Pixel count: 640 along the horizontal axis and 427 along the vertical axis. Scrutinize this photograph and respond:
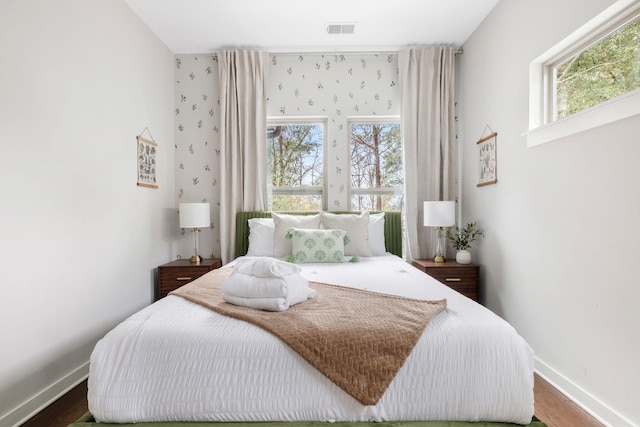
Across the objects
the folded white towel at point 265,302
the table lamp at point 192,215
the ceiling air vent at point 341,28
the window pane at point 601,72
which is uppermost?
the ceiling air vent at point 341,28

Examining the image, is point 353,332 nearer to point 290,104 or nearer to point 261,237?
point 261,237

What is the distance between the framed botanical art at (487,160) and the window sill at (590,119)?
0.54m

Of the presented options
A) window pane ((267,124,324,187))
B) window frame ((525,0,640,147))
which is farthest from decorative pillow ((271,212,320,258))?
window frame ((525,0,640,147))

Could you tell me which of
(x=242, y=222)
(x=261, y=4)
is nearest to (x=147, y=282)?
(x=242, y=222)

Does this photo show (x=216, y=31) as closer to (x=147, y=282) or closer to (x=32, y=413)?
(x=147, y=282)

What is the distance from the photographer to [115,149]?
267cm

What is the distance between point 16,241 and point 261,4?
2.40 metres

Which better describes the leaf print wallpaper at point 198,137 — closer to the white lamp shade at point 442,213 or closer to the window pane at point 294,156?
the window pane at point 294,156

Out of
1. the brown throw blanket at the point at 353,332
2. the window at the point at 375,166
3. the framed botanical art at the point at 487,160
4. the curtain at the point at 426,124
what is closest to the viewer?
the brown throw blanket at the point at 353,332

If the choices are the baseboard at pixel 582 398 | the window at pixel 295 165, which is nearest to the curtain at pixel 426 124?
the window at pixel 295 165

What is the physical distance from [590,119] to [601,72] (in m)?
0.37

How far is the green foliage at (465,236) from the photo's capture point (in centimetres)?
327

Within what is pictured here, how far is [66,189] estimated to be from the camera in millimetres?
2150

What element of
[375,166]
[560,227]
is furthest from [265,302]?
[375,166]
